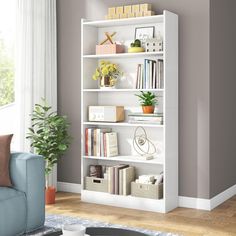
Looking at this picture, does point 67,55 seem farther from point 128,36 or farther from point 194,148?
point 194,148

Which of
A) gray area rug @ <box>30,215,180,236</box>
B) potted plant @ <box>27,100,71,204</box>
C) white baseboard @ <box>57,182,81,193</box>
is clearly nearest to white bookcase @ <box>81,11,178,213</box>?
potted plant @ <box>27,100,71,204</box>

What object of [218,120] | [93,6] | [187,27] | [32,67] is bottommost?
[218,120]

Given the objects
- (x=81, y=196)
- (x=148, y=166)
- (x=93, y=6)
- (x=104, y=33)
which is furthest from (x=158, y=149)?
(x=93, y=6)

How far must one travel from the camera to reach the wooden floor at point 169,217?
4.13 metres

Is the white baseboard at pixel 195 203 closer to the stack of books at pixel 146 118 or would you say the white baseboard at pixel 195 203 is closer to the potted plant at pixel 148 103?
the stack of books at pixel 146 118

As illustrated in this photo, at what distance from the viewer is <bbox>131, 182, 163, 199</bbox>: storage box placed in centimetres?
470

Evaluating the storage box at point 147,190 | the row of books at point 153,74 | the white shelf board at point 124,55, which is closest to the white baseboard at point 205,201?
the storage box at point 147,190

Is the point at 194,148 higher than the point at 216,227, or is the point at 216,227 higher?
the point at 194,148

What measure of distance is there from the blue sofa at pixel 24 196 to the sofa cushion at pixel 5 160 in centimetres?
6

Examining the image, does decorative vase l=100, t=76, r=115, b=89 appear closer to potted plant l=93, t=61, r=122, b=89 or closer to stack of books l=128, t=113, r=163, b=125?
potted plant l=93, t=61, r=122, b=89

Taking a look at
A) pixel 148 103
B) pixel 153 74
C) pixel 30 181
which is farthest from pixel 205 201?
pixel 30 181

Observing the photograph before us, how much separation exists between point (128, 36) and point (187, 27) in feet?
2.22

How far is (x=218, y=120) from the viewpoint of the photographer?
499 centimetres

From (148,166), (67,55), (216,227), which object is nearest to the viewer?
(216,227)
